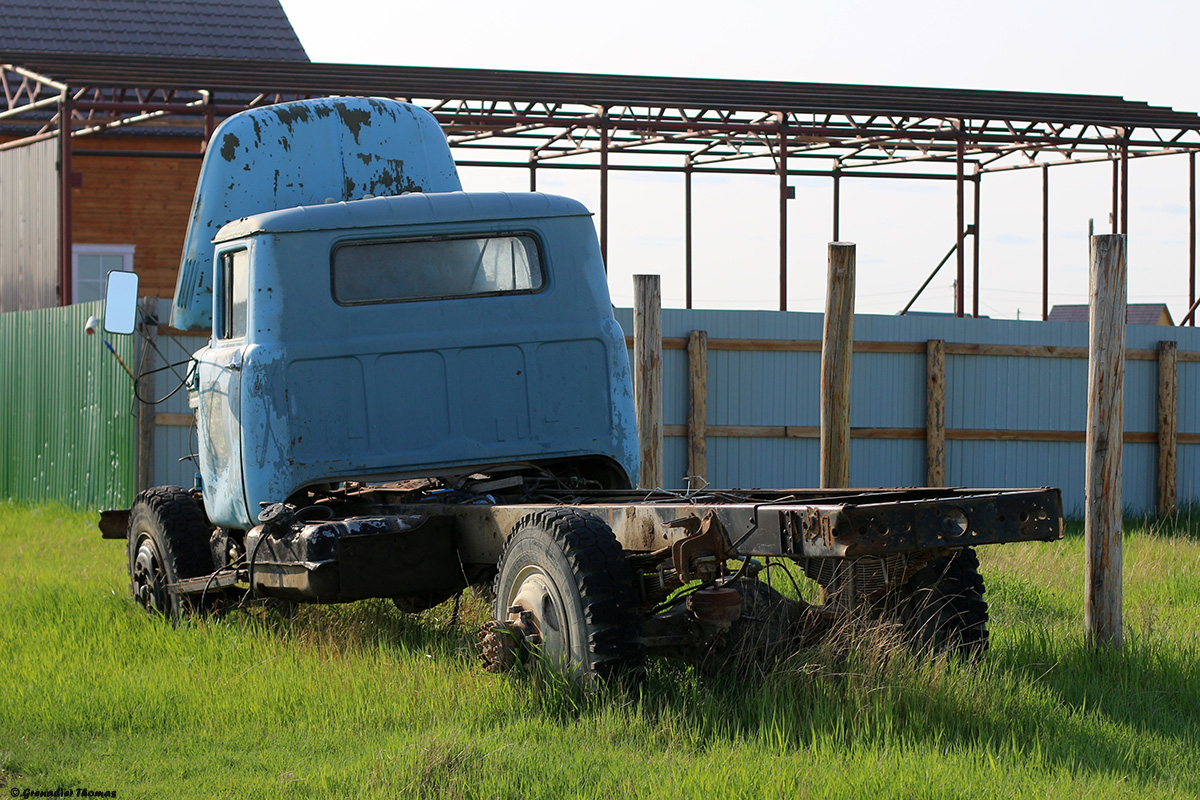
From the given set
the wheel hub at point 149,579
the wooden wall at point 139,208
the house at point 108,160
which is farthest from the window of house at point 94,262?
the wheel hub at point 149,579

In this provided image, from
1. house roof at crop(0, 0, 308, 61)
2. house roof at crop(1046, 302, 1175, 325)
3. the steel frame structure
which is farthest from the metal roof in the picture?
house roof at crop(1046, 302, 1175, 325)

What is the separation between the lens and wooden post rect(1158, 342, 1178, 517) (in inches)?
626

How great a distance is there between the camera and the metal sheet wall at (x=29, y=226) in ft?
65.3

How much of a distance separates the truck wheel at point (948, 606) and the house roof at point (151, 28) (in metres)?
24.6

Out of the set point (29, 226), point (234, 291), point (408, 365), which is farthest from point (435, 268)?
point (29, 226)

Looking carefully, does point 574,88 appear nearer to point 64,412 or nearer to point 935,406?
point 935,406

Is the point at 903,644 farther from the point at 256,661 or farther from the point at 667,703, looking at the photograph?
the point at 256,661

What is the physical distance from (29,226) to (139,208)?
5.18 meters

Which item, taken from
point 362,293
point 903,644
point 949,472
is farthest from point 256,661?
point 949,472

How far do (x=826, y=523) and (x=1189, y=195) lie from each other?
61.5ft

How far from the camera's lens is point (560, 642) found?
18.2ft

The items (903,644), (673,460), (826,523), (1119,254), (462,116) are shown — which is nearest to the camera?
(826,523)

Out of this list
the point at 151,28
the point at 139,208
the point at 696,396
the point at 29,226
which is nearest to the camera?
the point at 696,396

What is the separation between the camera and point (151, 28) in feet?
94.5
